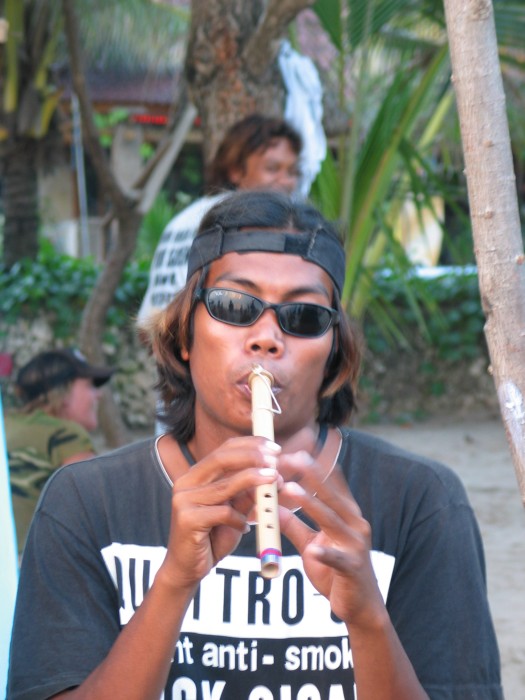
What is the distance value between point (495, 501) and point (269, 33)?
340 cm

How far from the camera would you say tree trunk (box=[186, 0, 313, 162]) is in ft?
12.7

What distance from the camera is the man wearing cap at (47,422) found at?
352cm

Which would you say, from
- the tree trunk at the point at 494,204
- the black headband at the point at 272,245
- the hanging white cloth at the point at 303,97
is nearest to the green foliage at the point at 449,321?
the hanging white cloth at the point at 303,97

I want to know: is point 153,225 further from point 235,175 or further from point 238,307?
point 238,307

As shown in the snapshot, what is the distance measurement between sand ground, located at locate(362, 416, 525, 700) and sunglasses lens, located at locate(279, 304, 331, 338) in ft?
4.55

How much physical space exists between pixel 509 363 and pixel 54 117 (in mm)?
7772

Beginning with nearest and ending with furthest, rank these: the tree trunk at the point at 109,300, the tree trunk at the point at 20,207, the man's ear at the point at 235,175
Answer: the man's ear at the point at 235,175 → the tree trunk at the point at 109,300 → the tree trunk at the point at 20,207

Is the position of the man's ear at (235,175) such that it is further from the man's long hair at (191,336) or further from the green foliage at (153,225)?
the green foliage at (153,225)

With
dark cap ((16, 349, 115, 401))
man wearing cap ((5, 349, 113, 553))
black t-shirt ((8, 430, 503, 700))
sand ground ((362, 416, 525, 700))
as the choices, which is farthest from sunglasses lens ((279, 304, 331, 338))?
dark cap ((16, 349, 115, 401))

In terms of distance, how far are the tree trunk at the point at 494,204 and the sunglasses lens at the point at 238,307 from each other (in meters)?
0.37

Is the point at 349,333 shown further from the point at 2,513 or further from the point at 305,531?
the point at 2,513

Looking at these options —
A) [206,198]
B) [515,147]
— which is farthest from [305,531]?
[515,147]

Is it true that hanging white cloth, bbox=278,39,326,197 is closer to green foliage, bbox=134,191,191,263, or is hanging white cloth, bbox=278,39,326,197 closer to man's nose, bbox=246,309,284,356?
man's nose, bbox=246,309,284,356

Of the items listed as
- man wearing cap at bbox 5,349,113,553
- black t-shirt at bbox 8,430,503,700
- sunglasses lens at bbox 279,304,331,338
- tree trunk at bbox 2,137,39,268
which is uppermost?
tree trunk at bbox 2,137,39,268
